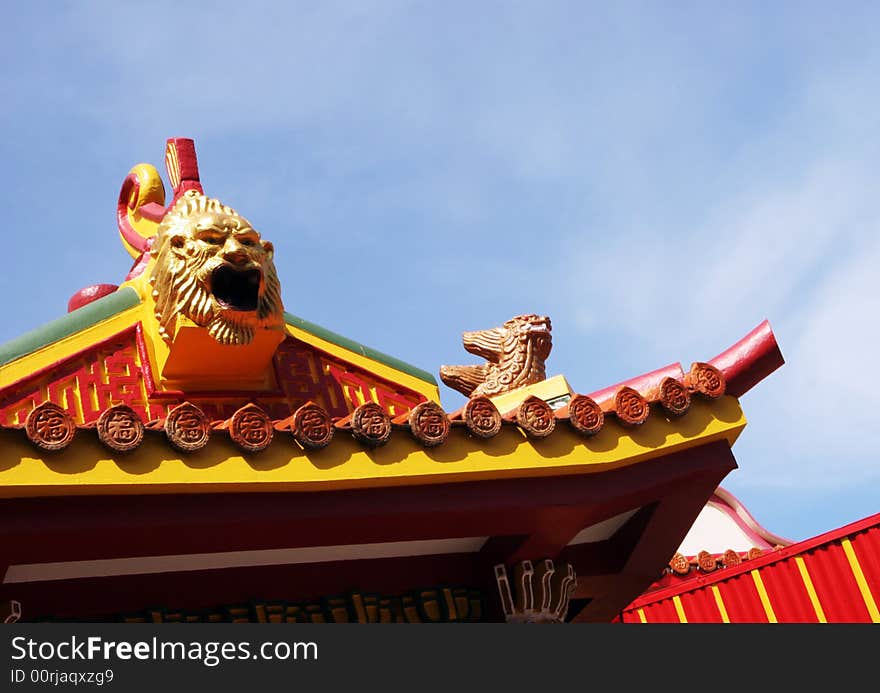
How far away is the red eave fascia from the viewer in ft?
21.9

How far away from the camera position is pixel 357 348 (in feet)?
22.0

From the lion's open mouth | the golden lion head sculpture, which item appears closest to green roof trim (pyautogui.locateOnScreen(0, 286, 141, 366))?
the golden lion head sculpture

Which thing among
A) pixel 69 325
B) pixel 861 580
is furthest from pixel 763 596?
pixel 69 325

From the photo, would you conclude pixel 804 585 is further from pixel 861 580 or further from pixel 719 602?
pixel 719 602

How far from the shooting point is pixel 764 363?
5246 millimetres

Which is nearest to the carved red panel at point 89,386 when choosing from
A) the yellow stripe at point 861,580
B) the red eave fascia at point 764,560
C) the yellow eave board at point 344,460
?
the yellow eave board at point 344,460

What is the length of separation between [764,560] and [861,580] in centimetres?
63

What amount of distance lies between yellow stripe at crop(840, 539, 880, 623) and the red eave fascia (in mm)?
77

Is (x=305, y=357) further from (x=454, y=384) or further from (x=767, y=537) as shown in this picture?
(x=767, y=537)

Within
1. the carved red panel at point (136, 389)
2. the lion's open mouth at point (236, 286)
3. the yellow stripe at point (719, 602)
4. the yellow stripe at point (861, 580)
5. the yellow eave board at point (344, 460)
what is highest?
the lion's open mouth at point (236, 286)

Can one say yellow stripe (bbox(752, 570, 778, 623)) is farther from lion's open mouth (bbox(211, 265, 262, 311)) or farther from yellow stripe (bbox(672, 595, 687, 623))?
lion's open mouth (bbox(211, 265, 262, 311))

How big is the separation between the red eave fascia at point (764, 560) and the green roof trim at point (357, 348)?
2237mm

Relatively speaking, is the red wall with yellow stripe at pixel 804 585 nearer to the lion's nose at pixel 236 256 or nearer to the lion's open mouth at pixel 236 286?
the lion's open mouth at pixel 236 286

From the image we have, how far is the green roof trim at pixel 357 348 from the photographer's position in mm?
6586
